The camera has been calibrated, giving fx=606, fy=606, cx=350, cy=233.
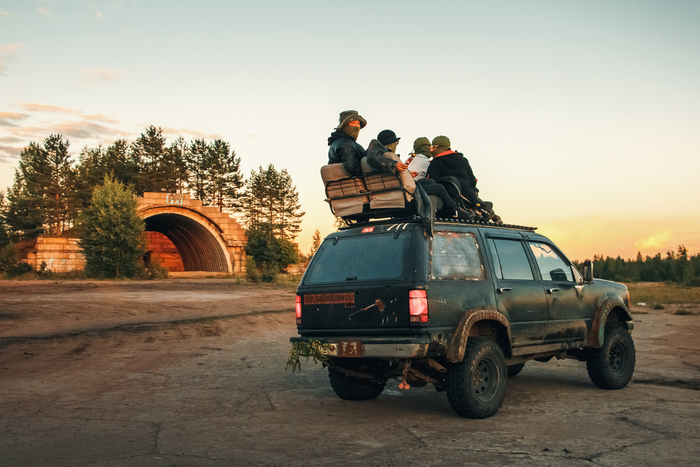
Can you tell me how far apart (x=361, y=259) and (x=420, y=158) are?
9.32 feet

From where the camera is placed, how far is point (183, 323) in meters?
15.2

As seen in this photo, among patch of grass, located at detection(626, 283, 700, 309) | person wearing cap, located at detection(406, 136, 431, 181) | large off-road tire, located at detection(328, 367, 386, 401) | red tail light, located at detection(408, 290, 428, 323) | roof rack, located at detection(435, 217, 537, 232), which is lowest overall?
large off-road tire, located at detection(328, 367, 386, 401)

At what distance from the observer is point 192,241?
52.7m

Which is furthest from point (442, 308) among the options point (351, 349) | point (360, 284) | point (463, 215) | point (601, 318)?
point (601, 318)

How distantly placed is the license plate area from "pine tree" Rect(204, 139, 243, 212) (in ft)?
233

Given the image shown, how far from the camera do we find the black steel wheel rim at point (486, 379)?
6223 mm

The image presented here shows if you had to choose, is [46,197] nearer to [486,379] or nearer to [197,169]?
[197,169]

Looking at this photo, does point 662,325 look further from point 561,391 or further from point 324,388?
point 324,388

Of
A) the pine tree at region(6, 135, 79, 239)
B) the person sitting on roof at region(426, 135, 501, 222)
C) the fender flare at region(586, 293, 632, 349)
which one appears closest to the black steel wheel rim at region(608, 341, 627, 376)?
the fender flare at region(586, 293, 632, 349)

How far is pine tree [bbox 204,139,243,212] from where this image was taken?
246ft

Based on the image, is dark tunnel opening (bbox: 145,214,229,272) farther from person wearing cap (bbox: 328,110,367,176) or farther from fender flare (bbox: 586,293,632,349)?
fender flare (bbox: 586,293,632,349)

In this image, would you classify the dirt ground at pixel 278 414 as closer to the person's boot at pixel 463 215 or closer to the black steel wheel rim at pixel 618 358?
the black steel wheel rim at pixel 618 358

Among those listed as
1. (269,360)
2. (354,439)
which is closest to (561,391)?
(354,439)

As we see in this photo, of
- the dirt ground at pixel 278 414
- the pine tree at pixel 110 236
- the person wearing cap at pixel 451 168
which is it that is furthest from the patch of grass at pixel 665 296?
the pine tree at pixel 110 236
